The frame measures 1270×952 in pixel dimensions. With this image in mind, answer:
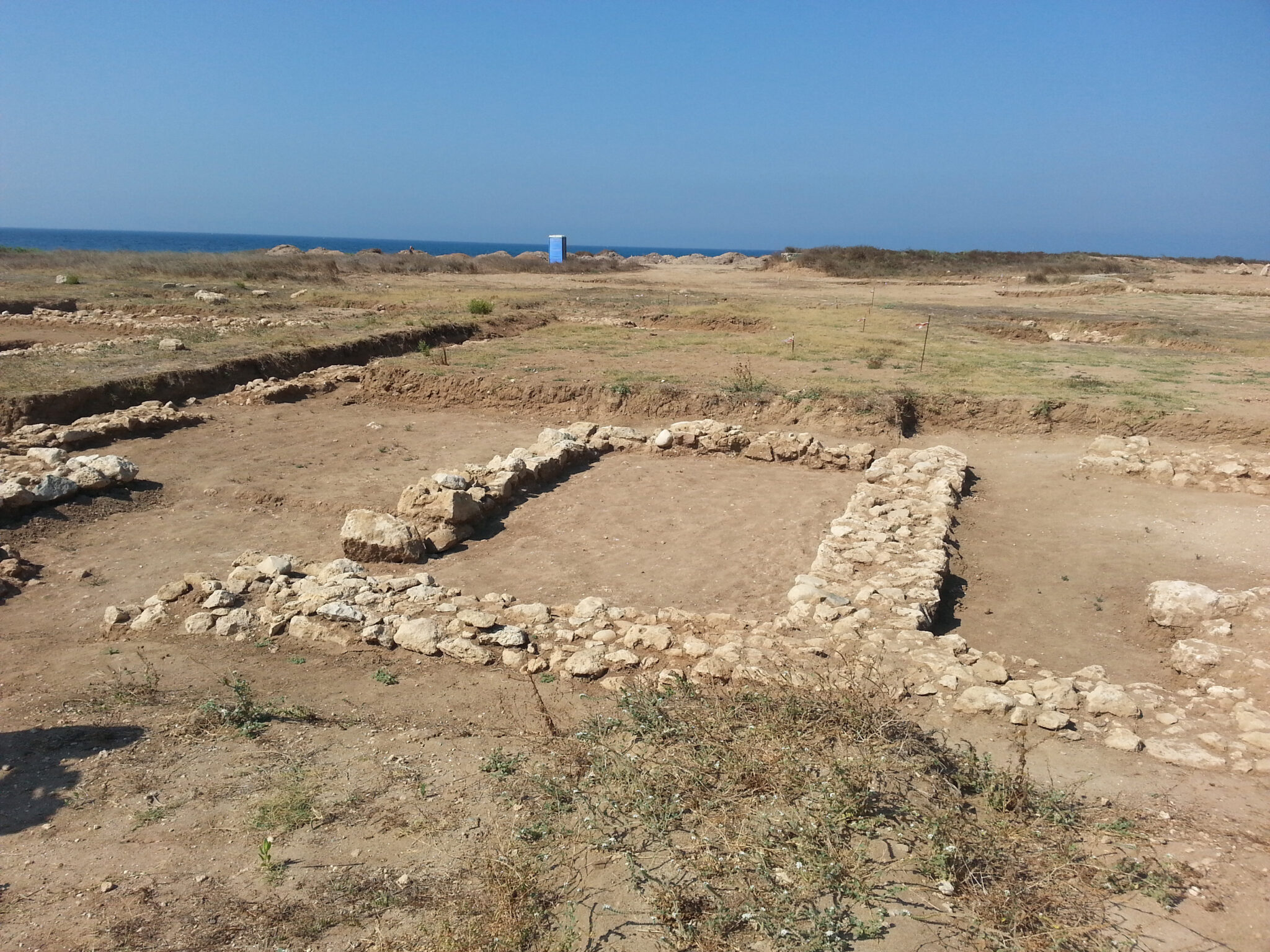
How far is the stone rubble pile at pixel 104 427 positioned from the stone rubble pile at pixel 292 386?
109 cm

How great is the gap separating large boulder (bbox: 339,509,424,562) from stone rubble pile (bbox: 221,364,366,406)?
696cm

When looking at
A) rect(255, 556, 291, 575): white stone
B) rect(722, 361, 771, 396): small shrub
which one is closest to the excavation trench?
rect(255, 556, 291, 575): white stone

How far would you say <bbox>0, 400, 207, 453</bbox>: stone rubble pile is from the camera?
9.81 m

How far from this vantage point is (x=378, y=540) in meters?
7.31

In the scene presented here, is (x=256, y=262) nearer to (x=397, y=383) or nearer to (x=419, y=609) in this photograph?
(x=397, y=383)

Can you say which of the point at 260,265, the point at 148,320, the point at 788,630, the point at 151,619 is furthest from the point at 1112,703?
the point at 260,265

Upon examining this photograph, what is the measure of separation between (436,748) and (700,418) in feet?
28.9

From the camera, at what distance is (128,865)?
3336 millimetres

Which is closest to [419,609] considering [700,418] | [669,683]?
[669,683]

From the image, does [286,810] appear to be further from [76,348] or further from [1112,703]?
[76,348]

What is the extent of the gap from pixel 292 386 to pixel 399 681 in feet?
32.6

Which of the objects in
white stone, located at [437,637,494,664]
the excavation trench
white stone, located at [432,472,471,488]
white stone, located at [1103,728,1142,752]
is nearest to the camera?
white stone, located at [1103,728,1142,752]

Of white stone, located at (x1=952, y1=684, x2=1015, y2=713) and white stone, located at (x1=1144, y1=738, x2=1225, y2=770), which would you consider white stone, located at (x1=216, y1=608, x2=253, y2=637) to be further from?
white stone, located at (x1=1144, y1=738, x2=1225, y2=770)

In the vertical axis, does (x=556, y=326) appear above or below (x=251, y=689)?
above
